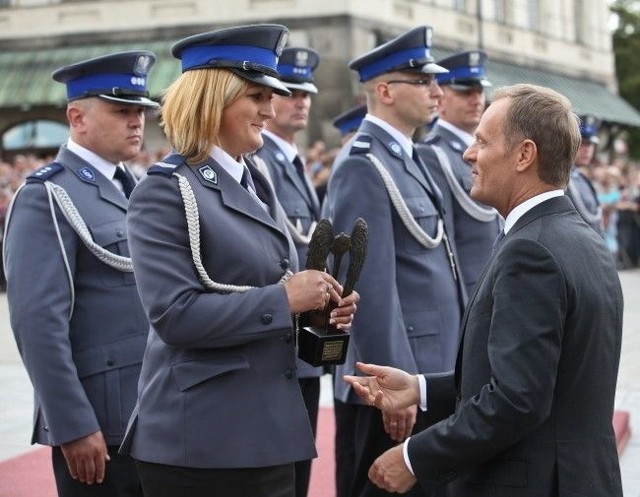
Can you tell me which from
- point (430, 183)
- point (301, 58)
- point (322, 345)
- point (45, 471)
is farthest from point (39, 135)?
point (322, 345)

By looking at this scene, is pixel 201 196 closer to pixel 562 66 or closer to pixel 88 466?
pixel 88 466

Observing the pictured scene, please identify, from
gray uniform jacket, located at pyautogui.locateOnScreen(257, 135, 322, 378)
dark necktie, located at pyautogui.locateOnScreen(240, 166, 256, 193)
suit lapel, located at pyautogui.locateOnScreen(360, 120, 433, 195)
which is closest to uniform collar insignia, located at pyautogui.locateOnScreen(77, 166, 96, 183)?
dark necktie, located at pyautogui.locateOnScreen(240, 166, 256, 193)

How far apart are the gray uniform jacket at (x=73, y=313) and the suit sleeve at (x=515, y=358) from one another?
4.70ft

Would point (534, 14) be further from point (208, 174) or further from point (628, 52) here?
point (208, 174)

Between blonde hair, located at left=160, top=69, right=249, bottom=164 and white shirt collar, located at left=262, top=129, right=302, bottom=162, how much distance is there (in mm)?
2336

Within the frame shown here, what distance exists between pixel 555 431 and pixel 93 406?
1692 mm

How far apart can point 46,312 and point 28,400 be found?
16.3ft

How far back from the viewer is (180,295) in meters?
3.07

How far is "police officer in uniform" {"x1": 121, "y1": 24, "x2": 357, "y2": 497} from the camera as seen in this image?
3.09 metres

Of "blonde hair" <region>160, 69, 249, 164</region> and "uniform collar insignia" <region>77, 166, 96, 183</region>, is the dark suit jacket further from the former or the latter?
"uniform collar insignia" <region>77, 166, 96, 183</region>

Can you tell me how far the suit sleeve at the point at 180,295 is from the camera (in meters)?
3.05

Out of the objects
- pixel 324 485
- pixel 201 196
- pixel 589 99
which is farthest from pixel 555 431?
pixel 589 99

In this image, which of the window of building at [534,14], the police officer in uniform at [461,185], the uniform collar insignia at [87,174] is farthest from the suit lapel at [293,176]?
the window of building at [534,14]

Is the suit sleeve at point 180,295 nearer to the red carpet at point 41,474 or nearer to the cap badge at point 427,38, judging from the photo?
the cap badge at point 427,38
